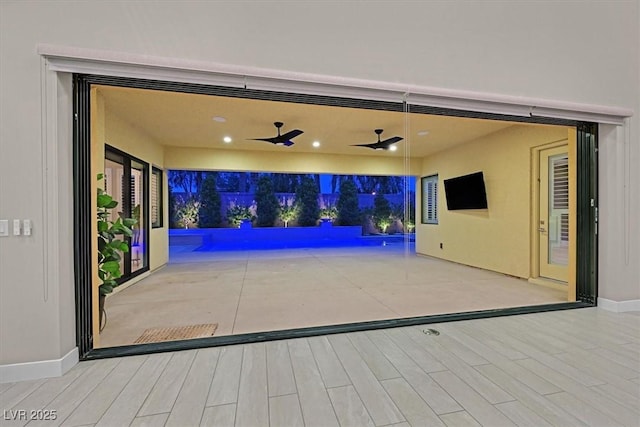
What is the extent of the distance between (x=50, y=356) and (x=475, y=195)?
263 inches

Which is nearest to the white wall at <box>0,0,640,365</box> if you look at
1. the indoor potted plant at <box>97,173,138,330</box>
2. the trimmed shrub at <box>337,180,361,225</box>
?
the indoor potted plant at <box>97,173,138,330</box>

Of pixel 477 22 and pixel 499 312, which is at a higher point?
pixel 477 22

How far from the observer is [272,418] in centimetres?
169

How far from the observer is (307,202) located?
1484 cm

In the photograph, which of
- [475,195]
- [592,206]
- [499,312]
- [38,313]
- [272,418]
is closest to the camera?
[272,418]

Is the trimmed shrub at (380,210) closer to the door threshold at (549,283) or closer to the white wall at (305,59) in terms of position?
the door threshold at (549,283)

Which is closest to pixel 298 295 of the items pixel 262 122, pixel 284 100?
pixel 284 100

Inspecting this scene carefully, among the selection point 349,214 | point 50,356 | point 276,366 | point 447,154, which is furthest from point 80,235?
point 349,214

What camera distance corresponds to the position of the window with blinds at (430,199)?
26.1ft

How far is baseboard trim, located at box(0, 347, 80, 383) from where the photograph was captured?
6.78 ft

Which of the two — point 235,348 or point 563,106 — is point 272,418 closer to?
point 235,348

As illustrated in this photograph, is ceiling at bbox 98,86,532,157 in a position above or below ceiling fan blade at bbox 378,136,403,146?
above

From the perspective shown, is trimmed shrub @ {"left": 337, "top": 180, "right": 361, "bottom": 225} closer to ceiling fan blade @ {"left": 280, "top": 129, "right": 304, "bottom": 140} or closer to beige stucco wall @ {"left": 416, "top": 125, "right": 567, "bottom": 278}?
beige stucco wall @ {"left": 416, "top": 125, "right": 567, "bottom": 278}

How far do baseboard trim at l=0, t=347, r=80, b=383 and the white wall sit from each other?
0.17ft
